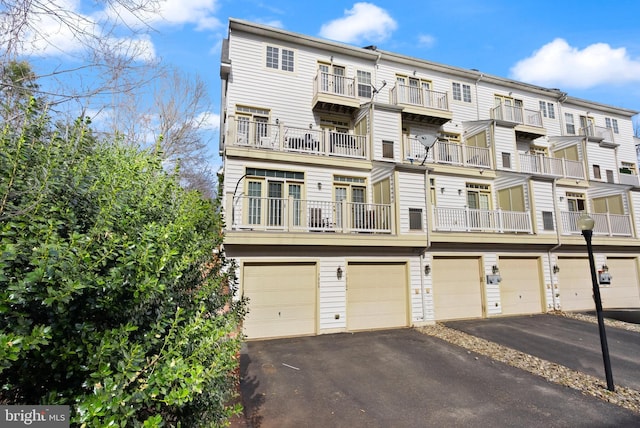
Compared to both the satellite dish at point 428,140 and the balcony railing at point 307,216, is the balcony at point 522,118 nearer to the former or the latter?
the satellite dish at point 428,140

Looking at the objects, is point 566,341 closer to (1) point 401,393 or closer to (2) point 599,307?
(2) point 599,307

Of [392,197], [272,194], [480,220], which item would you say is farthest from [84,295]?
[480,220]

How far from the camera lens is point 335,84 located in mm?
12188

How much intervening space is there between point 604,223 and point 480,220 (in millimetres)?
7544

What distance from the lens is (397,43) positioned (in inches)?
543

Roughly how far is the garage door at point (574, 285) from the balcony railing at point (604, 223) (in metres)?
1.51

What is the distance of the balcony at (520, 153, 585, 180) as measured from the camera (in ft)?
47.2

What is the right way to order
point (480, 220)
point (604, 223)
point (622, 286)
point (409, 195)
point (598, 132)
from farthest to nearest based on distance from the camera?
point (598, 132)
point (622, 286)
point (604, 223)
point (480, 220)
point (409, 195)

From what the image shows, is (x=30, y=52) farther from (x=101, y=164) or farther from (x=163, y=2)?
(x=101, y=164)

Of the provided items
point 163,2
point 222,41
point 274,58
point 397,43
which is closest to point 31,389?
point 163,2

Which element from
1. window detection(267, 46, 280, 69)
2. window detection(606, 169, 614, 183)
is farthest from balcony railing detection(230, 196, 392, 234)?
window detection(606, 169, 614, 183)

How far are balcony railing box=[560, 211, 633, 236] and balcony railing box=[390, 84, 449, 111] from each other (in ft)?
24.3

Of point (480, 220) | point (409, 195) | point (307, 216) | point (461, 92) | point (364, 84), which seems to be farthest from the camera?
point (461, 92)

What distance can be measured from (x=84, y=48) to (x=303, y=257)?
24.5ft
